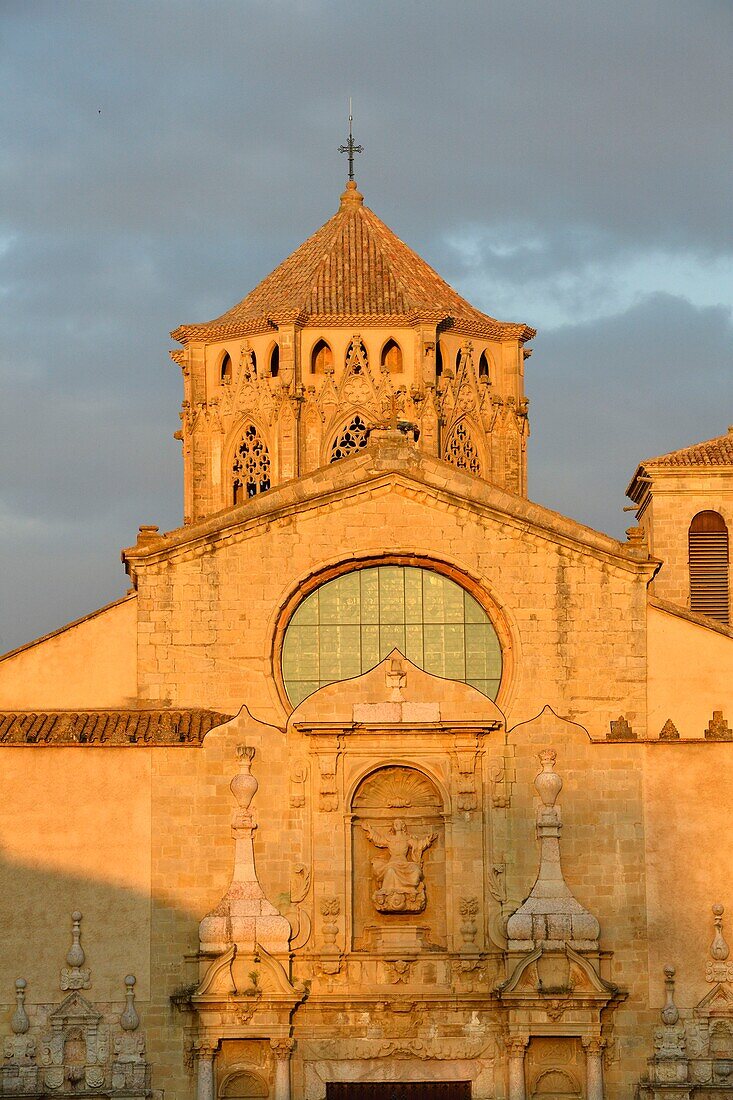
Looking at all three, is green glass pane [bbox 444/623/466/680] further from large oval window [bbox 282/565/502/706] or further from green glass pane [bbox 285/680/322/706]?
green glass pane [bbox 285/680/322/706]

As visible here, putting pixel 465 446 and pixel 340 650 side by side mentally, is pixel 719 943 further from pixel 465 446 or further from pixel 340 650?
pixel 465 446

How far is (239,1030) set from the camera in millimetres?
43562

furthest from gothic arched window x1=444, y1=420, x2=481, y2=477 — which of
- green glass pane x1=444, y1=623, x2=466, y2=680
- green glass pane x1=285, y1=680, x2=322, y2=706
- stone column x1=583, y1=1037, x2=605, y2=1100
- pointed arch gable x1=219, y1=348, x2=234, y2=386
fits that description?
stone column x1=583, y1=1037, x2=605, y2=1100

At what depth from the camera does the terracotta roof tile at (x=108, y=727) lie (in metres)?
44.2

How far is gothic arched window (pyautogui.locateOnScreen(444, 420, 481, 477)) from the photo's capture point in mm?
58875

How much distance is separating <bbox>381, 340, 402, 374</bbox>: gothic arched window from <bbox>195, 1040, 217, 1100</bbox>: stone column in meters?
19.5

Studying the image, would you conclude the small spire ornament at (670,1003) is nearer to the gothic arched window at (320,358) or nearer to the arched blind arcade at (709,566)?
the arched blind arcade at (709,566)

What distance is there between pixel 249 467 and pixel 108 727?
15.2 metres

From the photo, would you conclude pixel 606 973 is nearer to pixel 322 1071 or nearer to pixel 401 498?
pixel 322 1071

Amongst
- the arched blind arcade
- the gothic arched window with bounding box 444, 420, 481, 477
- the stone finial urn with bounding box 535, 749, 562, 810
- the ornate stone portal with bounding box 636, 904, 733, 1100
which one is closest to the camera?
the ornate stone portal with bounding box 636, 904, 733, 1100

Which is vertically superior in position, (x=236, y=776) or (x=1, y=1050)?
(x=236, y=776)

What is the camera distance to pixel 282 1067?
43.5m

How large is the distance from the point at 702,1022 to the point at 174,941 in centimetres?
830

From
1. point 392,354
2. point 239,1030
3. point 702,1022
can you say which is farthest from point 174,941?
point 392,354
